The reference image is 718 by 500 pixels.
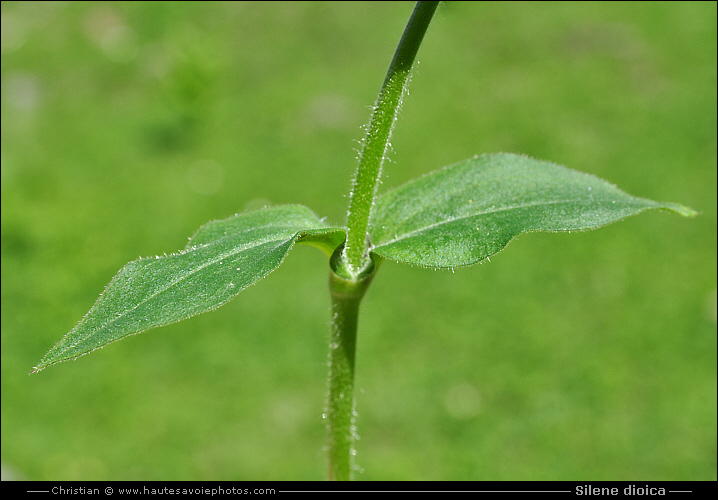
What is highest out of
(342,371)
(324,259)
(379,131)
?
(324,259)

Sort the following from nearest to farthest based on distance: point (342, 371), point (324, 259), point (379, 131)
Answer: point (379, 131) → point (342, 371) → point (324, 259)

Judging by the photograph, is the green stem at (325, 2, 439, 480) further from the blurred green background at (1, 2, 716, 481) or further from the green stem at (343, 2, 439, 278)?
the blurred green background at (1, 2, 716, 481)

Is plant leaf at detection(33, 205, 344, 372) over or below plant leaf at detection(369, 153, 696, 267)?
below

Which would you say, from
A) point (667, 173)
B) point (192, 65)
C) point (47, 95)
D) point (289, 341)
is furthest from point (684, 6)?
point (47, 95)

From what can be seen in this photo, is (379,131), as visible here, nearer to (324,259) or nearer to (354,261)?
(354,261)

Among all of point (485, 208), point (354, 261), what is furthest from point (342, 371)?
point (485, 208)

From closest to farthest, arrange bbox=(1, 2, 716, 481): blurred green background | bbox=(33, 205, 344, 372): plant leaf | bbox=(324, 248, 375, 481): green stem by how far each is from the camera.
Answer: bbox=(33, 205, 344, 372): plant leaf
bbox=(324, 248, 375, 481): green stem
bbox=(1, 2, 716, 481): blurred green background

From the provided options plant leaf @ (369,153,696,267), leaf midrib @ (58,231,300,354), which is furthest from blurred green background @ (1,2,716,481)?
leaf midrib @ (58,231,300,354)

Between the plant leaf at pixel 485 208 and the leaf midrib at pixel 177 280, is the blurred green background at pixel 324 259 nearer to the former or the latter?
the plant leaf at pixel 485 208
